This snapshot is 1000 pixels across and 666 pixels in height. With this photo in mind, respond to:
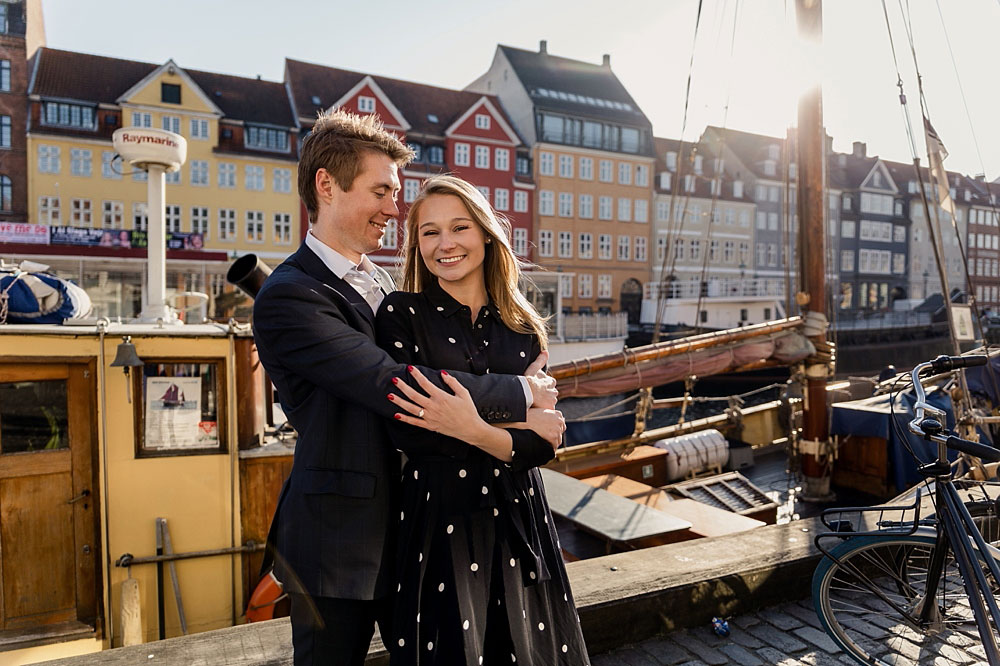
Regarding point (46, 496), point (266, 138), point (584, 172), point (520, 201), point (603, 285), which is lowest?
point (46, 496)

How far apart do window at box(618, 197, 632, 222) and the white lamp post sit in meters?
35.1

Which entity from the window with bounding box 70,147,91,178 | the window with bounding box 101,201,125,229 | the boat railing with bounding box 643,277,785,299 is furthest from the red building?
the window with bounding box 70,147,91,178

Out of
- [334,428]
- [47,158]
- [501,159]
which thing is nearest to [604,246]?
[501,159]

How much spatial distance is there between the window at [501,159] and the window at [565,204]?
137 inches

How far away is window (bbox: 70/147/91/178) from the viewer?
29.2 meters

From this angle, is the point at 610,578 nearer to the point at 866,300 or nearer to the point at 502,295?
the point at 502,295

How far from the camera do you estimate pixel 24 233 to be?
24.6m

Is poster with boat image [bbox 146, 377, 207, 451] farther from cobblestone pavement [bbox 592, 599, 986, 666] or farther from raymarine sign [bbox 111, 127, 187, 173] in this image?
cobblestone pavement [bbox 592, 599, 986, 666]

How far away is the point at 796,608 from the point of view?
299cm

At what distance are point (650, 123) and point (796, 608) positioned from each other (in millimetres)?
41726

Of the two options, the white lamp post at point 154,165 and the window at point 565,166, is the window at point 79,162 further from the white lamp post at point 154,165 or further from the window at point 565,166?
the white lamp post at point 154,165

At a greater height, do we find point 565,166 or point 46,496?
point 565,166

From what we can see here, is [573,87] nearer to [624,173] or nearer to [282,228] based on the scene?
[624,173]

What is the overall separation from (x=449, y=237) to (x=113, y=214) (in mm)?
32604
